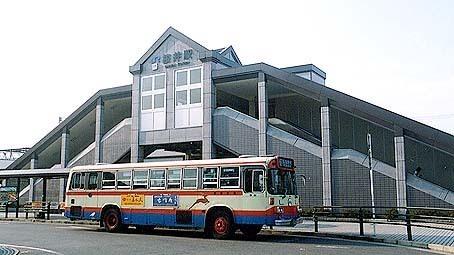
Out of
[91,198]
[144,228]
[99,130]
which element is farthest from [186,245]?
[99,130]

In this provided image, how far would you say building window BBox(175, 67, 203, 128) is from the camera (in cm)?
3306

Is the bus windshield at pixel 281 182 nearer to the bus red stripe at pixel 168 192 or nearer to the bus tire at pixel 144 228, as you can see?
the bus red stripe at pixel 168 192

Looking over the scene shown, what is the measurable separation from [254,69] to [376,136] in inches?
348

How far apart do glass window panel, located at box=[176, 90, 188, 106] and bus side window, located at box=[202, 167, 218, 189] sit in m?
15.5

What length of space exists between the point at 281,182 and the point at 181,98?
1751 centimetres

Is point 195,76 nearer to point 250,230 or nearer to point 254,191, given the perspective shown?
point 250,230

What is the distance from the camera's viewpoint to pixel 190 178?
18875 millimetres

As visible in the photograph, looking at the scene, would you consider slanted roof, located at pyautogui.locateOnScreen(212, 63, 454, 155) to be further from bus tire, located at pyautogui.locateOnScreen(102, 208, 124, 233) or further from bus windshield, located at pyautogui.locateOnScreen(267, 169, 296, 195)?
bus tire, located at pyautogui.locateOnScreen(102, 208, 124, 233)

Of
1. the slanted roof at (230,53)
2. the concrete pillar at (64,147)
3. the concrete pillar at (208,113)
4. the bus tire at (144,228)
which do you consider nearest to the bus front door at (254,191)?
the bus tire at (144,228)

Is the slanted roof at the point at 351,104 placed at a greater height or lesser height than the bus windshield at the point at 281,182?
greater

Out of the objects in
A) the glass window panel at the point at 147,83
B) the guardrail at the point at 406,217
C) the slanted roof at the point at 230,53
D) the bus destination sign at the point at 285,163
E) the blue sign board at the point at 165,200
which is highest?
the slanted roof at the point at 230,53

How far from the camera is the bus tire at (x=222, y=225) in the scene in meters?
17.3

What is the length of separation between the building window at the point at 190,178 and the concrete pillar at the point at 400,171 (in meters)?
12.8

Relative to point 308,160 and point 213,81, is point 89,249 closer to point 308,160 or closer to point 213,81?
point 308,160
